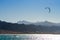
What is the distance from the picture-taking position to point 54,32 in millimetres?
179250

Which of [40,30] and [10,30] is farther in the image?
[40,30]

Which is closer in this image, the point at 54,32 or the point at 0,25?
the point at 0,25

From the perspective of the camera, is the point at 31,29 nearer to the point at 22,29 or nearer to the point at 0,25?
the point at 22,29

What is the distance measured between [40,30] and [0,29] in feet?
119

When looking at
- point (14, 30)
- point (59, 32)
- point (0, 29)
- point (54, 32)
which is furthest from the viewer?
point (54, 32)

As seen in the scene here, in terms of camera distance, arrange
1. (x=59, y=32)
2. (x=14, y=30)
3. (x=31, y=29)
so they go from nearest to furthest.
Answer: (x=14, y=30) < (x=31, y=29) < (x=59, y=32)

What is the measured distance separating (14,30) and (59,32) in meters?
41.9

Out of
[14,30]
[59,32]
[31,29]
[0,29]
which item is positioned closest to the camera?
[0,29]

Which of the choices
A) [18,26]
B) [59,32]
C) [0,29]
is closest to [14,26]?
[18,26]

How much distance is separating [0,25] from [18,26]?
16324 millimetres

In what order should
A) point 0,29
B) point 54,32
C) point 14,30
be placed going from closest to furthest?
point 0,29 → point 14,30 → point 54,32

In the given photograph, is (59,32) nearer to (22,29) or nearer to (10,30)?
(22,29)

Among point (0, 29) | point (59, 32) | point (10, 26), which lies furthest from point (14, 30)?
point (59, 32)

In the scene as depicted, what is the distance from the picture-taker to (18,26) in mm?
147125
